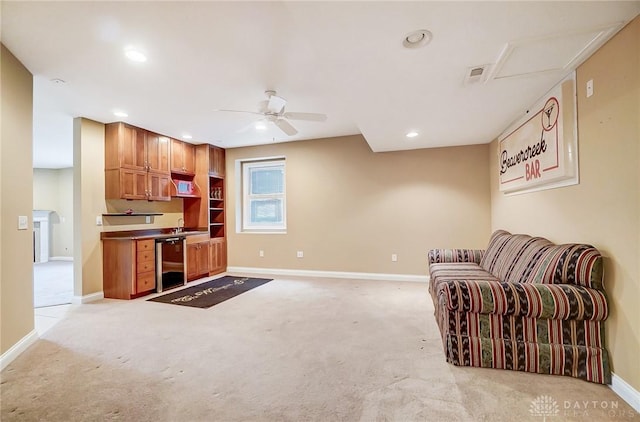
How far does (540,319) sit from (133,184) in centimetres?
505

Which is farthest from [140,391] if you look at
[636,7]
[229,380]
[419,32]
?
[636,7]

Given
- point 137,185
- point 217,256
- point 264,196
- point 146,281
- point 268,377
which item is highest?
point 137,185

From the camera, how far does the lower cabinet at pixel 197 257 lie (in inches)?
198

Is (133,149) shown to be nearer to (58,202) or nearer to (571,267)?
(571,267)

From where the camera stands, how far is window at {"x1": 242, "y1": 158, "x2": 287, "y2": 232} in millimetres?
5914

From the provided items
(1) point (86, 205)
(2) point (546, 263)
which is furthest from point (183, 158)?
(2) point (546, 263)

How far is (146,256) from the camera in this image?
424 centimetres

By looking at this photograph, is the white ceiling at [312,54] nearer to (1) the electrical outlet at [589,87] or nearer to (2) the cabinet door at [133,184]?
(1) the electrical outlet at [589,87]

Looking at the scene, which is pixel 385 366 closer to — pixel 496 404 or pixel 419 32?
pixel 496 404

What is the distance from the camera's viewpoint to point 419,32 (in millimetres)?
1859

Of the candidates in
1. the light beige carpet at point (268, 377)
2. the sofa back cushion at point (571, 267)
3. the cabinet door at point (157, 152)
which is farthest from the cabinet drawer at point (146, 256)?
the sofa back cushion at point (571, 267)

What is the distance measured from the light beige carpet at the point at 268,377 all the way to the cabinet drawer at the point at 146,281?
781mm

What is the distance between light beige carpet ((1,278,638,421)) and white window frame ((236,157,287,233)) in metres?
2.72

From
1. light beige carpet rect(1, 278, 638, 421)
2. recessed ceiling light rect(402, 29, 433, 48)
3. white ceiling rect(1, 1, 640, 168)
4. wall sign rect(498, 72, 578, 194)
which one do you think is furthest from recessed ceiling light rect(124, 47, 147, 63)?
wall sign rect(498, 72, 578, 194)
